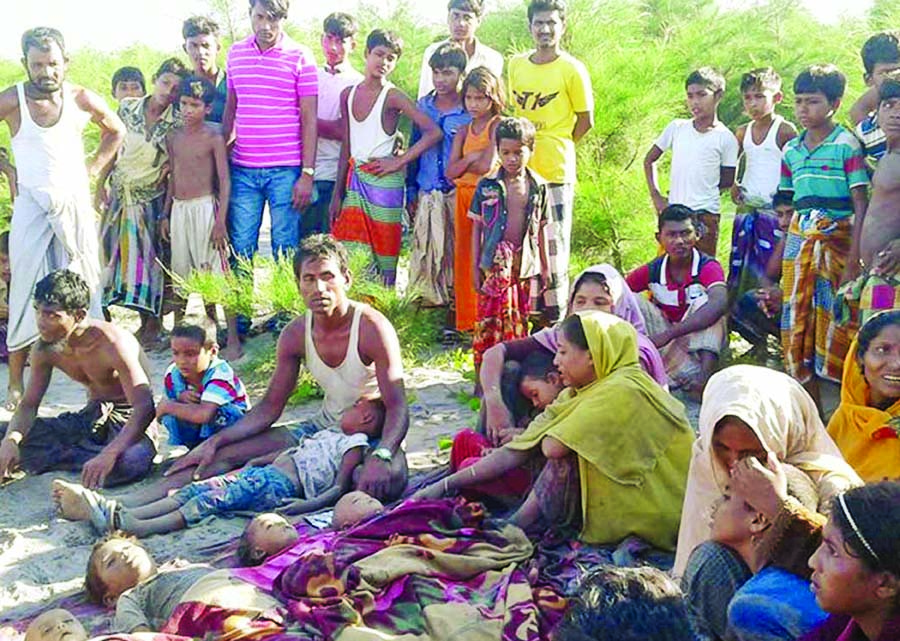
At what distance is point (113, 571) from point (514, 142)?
117 inches

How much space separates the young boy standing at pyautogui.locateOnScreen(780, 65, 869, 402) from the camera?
5.07 metres

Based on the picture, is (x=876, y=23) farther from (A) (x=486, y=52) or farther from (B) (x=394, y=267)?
(B) (x=394, y=267)

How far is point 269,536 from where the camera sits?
383 cm

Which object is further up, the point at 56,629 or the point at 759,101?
the point at 759,101

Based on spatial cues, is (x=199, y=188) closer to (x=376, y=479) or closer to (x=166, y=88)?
(x=166, y=88)

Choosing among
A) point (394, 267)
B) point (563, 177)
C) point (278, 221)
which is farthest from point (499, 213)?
point (278, 221)

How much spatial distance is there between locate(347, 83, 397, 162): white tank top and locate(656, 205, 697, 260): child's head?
6.18 feet

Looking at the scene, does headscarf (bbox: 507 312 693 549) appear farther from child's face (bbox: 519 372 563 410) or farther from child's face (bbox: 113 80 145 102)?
child's face (bbox: 113 80 145 102)

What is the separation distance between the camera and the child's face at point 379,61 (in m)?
6.63

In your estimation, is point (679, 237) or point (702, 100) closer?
point (679, 237)

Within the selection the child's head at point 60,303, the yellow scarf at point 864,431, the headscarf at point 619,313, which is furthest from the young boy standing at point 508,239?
the yellow scarf at point 864,431

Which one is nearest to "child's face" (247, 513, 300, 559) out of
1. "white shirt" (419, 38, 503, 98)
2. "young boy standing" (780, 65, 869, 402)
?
"young boy standing" (780, 65, 869, 402)

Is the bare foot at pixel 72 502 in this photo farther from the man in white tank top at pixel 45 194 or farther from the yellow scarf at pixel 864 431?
the yellow scarf at pixel 864 431

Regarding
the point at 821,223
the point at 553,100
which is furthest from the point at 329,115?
the point at 821,223
